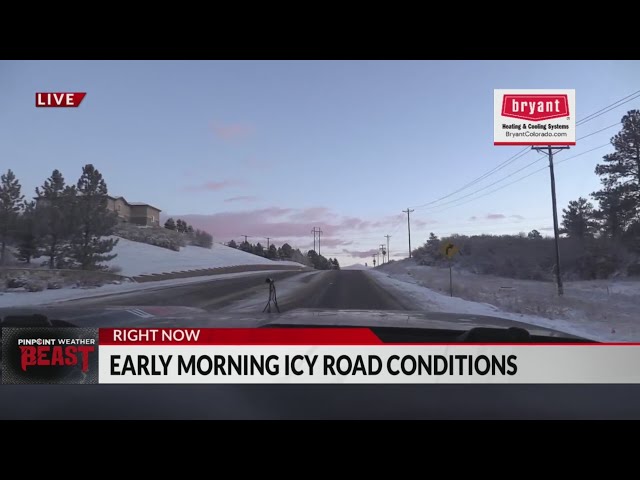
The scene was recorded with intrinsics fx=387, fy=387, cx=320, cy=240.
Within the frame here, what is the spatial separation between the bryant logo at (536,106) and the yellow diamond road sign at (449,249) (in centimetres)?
154

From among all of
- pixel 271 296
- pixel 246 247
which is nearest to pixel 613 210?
pixel 271 296

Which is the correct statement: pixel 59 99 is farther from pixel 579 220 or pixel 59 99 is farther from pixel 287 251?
pixel 579 220

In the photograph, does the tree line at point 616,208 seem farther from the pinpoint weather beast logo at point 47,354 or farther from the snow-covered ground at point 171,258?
the pinpoint weather beast logo at point 47,354

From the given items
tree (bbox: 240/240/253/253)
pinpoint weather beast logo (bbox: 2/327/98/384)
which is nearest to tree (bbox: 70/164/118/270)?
pinpoint weather beast logo (bbox: 2/327/98/384)

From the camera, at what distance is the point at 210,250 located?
432 cm

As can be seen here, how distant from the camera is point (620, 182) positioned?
4.13 meters

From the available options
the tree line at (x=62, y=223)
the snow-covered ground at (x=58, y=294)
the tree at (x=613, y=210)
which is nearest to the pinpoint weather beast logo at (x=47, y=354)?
the snow-covered ground at (x=58, y=294)

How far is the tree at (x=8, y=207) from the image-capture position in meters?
3.74

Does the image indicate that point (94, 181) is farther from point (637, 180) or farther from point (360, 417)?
point (637, 180)

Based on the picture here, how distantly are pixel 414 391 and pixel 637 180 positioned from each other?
3.28 m

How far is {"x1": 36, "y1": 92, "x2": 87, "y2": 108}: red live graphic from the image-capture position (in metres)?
Result: 3.68

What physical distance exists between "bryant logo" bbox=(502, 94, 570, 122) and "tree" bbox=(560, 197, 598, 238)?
3.13 ft

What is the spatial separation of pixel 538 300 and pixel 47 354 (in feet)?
16.8

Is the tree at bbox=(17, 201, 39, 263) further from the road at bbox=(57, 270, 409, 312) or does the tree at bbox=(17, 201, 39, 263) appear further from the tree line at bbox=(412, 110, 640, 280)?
the tree line at bbox=(412, 110, 640, 280)
